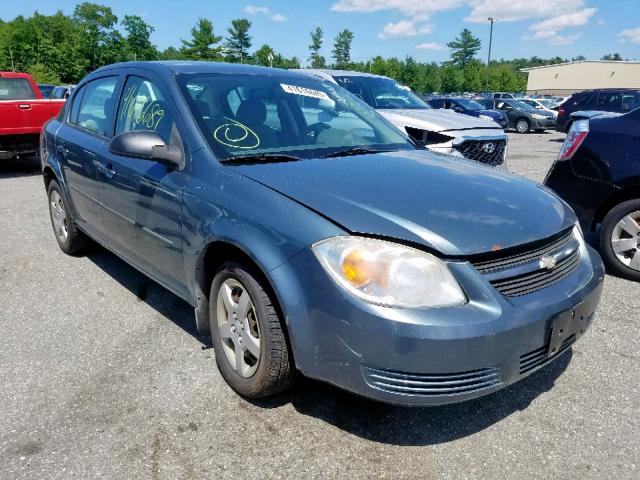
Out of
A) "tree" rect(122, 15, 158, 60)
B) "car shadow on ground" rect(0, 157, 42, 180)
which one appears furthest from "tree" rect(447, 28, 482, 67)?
"car shadow on ground" rect(0, 157, 42, 180)

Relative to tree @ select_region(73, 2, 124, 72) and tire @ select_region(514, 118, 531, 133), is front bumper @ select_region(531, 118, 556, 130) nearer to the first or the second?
tire @ select_region(514, 118, 531, 133)

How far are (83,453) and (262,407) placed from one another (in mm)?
803

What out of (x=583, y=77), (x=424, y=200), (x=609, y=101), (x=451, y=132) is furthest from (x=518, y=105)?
(x=583, y=77)

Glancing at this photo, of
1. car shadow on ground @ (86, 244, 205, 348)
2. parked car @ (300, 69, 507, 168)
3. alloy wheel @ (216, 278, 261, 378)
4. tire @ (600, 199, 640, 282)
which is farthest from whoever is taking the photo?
parked car @ (300, 69, 507, 168)

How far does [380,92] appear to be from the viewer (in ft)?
27.2

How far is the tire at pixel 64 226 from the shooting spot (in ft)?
15.4

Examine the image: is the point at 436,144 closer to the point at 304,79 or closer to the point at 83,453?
the point at 304,79

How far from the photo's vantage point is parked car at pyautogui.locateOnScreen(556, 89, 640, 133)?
16984mm

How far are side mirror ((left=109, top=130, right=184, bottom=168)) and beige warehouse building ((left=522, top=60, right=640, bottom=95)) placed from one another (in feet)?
290

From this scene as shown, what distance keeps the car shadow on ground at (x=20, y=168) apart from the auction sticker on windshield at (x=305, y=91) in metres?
8.31

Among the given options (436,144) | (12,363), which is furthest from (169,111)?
(436,144)

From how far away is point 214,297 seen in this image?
8.95 ft

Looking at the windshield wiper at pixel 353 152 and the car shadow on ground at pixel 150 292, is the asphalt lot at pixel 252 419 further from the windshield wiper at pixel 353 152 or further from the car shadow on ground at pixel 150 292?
the windshield wiper at pixel 353 152

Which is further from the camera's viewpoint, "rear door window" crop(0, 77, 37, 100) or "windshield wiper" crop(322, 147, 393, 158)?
"rear door window" crop(0, 77, 37, 100)
